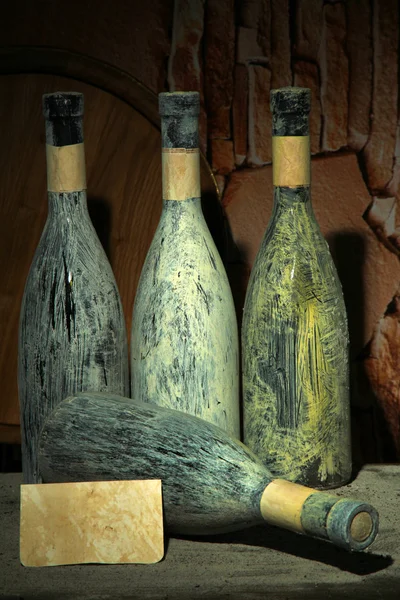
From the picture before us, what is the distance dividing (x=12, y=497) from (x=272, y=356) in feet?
1.00

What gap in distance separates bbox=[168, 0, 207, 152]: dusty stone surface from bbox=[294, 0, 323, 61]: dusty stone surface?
0.11m

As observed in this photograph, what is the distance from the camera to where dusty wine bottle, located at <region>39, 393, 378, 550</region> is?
0.81 metres

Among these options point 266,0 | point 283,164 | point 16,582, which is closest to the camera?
point 16,582

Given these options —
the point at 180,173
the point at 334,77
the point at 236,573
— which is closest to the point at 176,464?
the point at 236,573

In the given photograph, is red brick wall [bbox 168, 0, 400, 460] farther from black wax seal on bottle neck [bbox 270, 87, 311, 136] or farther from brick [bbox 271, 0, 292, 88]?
black wax seal on bottle neck [bbox 270, 87, 311, 136]

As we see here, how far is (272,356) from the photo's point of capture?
0.93 m

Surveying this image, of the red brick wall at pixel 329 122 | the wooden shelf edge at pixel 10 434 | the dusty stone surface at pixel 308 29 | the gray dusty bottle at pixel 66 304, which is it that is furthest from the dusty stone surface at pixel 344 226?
the wooden shelf edge at pixel 10 434

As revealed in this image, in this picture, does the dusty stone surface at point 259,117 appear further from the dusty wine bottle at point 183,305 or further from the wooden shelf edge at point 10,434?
the wooden shelf edge at point 10,434

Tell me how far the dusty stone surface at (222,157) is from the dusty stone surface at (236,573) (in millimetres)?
431

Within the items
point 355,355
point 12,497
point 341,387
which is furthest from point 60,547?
point 355,355

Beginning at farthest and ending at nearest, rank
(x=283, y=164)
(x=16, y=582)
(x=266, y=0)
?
(x=266, y=0), (x=283, y=164), (x=16, y=582)

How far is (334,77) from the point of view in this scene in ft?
3.59

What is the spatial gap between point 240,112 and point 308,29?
119 mm

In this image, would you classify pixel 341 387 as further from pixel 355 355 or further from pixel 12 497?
pixel 12 497
